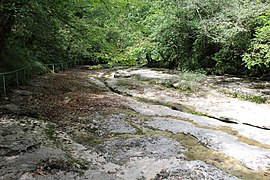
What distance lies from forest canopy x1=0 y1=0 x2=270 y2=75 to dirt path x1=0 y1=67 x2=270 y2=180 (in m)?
2.84

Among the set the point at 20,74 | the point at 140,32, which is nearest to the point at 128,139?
the point at 20,74

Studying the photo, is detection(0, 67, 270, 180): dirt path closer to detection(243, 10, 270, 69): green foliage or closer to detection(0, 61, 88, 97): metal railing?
detection(0, 61, 88, 97): metal railing

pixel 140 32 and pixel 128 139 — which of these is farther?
pixel 140 32

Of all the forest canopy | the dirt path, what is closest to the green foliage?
the forest canopy

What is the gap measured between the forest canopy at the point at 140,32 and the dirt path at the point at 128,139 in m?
2.84

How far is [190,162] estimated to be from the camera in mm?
5254

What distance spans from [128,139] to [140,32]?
12.6 meters

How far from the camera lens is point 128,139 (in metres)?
6.68

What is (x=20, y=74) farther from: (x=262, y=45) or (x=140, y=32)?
(x=262, y=45)

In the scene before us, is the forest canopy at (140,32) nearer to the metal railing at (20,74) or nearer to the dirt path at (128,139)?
the metal railing at (20,74)

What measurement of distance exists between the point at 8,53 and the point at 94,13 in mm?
4408

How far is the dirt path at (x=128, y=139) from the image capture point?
194 inches

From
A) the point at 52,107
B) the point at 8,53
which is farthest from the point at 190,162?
the point at 8,53

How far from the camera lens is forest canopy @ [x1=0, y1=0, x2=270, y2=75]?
34.6 ft
